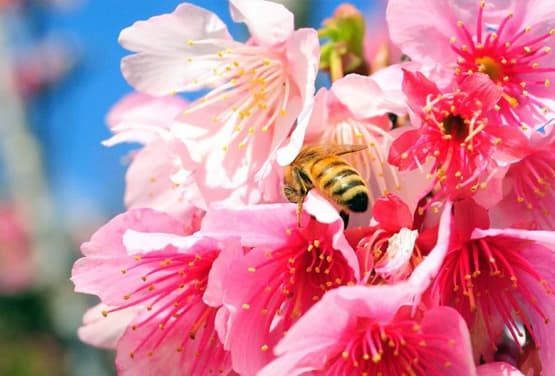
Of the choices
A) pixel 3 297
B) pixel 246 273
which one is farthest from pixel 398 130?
pixel 3 297

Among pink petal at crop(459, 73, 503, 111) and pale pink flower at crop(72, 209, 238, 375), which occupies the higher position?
pink petal at crop(459, 73, 503, 111)

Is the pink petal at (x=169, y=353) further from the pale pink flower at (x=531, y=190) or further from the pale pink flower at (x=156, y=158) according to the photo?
the pale pink flower at (x=531, y=190)

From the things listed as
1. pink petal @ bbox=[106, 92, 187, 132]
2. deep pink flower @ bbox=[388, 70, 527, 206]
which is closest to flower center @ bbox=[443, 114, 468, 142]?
deep pink flower @ bbox=[388, 70, 527, 206]

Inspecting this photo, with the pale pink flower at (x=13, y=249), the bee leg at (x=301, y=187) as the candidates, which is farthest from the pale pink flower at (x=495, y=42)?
the pale pink flower at (x=13, y=249)

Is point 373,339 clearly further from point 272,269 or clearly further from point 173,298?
point 173,298

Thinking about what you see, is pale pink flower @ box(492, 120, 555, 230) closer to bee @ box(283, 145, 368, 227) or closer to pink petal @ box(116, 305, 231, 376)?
bee @ box(283, 145, 368, 227)

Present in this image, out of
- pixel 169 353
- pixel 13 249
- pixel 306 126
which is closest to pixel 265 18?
pixel 306 126
